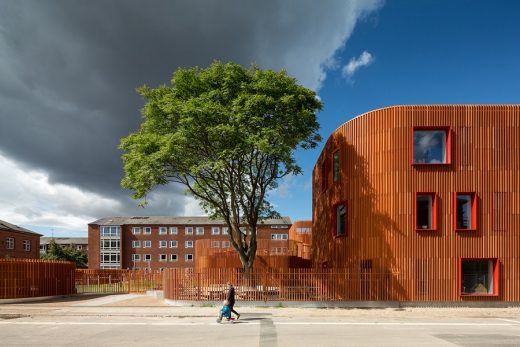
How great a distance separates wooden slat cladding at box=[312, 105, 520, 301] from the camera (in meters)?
23.0

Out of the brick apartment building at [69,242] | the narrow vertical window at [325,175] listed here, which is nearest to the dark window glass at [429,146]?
the narrow vertical window at [325,175]

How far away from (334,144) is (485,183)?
8845 millimetres

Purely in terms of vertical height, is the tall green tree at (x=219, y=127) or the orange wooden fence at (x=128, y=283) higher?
the tall green tree at (x=219, y=127)

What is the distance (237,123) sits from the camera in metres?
22.8

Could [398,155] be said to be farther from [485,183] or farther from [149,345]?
[149,345]

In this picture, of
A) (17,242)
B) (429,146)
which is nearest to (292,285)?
(429,146)

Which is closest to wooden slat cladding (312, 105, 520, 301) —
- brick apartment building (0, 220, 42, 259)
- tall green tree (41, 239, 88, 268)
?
brick apartment building (0, 220, 42, 259)

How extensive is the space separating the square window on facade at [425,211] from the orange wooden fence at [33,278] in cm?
2321

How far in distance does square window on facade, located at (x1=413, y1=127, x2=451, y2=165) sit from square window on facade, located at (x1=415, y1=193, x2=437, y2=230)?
6.35 ft

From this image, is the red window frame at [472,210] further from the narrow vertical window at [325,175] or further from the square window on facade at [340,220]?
the narrow vertical window at [325,175]

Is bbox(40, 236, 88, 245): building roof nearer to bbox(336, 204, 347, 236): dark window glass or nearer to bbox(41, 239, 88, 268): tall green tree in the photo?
bbox(41, 239, 88, 268): tall green tree

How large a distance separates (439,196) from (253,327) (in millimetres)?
13278

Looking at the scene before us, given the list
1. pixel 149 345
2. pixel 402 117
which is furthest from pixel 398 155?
pixel 149 345

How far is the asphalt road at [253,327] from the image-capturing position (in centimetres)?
1336
